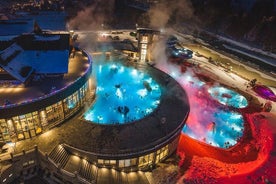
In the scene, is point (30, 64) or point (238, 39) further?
point (238, 39)

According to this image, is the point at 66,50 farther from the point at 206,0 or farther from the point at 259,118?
the point at 206,0

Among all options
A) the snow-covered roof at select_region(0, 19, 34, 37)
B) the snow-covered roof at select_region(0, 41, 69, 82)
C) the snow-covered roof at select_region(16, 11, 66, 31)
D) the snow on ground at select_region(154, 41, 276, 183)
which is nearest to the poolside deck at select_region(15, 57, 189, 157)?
the snow on ground at select_region(154, 41, 276, 183)

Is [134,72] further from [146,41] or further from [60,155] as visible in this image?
[60,155]

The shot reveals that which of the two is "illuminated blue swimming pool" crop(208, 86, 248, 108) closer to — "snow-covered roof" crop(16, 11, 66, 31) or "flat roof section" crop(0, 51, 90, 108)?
"flat roof section" crop(0, 51, 90, 108)

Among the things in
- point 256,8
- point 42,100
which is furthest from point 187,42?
point 42,100

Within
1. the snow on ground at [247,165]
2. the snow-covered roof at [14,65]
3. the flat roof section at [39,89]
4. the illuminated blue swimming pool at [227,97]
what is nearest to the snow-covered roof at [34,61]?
the snow-covered roof at [14,65]
